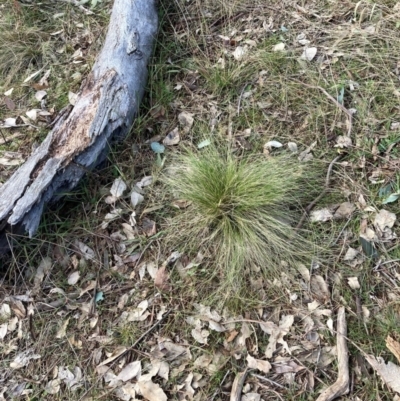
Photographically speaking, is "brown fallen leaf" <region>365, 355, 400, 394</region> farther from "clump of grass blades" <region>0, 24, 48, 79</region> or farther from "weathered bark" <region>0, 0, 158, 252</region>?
"clump of grass blades" <region>0, 24, 48, 79</region>

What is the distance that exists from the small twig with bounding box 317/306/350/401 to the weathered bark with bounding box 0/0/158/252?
1.67 m

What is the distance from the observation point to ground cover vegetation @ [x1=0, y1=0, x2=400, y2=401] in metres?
2.47

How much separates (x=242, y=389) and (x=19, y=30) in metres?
3.22

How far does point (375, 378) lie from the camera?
232 cm

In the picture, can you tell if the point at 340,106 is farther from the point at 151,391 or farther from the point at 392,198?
the point at 151,391

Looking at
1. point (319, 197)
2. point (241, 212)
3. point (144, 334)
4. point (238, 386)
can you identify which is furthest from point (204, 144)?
point (238, 386)

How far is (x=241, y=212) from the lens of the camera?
276 centimetres

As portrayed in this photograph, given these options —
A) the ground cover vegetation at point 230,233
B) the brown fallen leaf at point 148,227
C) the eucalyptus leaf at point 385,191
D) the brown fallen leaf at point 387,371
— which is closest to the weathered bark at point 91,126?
the ground cover vegetation at point 230,233

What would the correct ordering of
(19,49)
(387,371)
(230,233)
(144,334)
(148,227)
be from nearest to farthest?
(387,371) < (144,334) < (230,233) < (148,227) < (19,49)

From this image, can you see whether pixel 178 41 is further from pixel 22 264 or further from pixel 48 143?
pixel 22 264

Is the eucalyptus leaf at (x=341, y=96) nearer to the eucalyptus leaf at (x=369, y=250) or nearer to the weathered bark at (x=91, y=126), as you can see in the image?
the eucalyptus leaf at (x=369, y=250)

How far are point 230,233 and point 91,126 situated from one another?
3.46ft

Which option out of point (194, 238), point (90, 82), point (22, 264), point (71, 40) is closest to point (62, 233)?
point (22, 264)

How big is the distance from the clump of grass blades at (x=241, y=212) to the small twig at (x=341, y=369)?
417 millimetres
